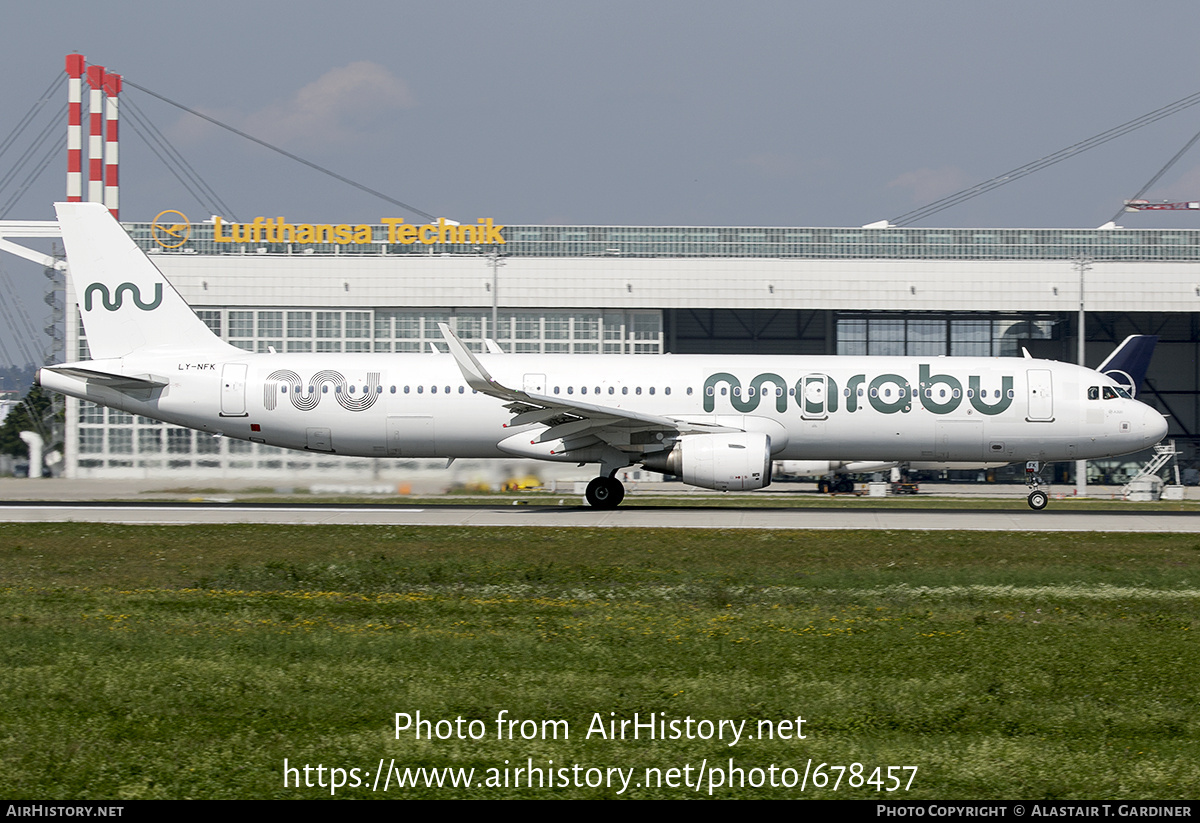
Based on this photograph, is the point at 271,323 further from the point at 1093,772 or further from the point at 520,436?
the point at 1093,772

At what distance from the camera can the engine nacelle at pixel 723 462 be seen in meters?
26.3

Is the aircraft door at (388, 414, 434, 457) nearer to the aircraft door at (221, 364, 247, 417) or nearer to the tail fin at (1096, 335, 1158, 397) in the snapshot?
the aircraft door at (221, 364, 247, 417)

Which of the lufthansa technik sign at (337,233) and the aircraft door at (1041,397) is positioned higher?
the lufthansa technik sign at (337,233)

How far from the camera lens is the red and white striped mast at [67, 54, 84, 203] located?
233 ft

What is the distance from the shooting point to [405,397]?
28.7m

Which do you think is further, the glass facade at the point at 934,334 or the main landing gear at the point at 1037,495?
the glass facade at the point at 934,334

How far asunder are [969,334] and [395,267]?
36615 mm

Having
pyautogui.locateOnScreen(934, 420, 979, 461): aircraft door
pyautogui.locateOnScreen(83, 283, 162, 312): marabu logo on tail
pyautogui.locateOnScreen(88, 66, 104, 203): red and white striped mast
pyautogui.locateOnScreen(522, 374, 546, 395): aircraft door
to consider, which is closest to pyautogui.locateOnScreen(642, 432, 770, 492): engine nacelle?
pyautogui.locateOnScreen(522, 374, 546, 395): aircraft door

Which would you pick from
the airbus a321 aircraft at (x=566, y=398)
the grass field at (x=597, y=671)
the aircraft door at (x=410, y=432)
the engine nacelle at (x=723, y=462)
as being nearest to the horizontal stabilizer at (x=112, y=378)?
the airbus a321 aircraft at (x=566, y=398)

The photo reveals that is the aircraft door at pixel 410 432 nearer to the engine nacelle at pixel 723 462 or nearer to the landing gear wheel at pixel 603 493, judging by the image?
the landing gear wheel at pixel 603 493

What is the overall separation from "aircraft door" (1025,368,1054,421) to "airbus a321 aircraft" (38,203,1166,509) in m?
0.03

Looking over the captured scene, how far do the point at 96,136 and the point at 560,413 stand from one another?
59.6 m

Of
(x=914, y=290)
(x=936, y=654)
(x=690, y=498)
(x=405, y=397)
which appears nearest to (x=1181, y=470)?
(x=914, y=290)

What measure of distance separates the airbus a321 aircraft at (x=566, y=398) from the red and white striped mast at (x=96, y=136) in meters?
45.6
